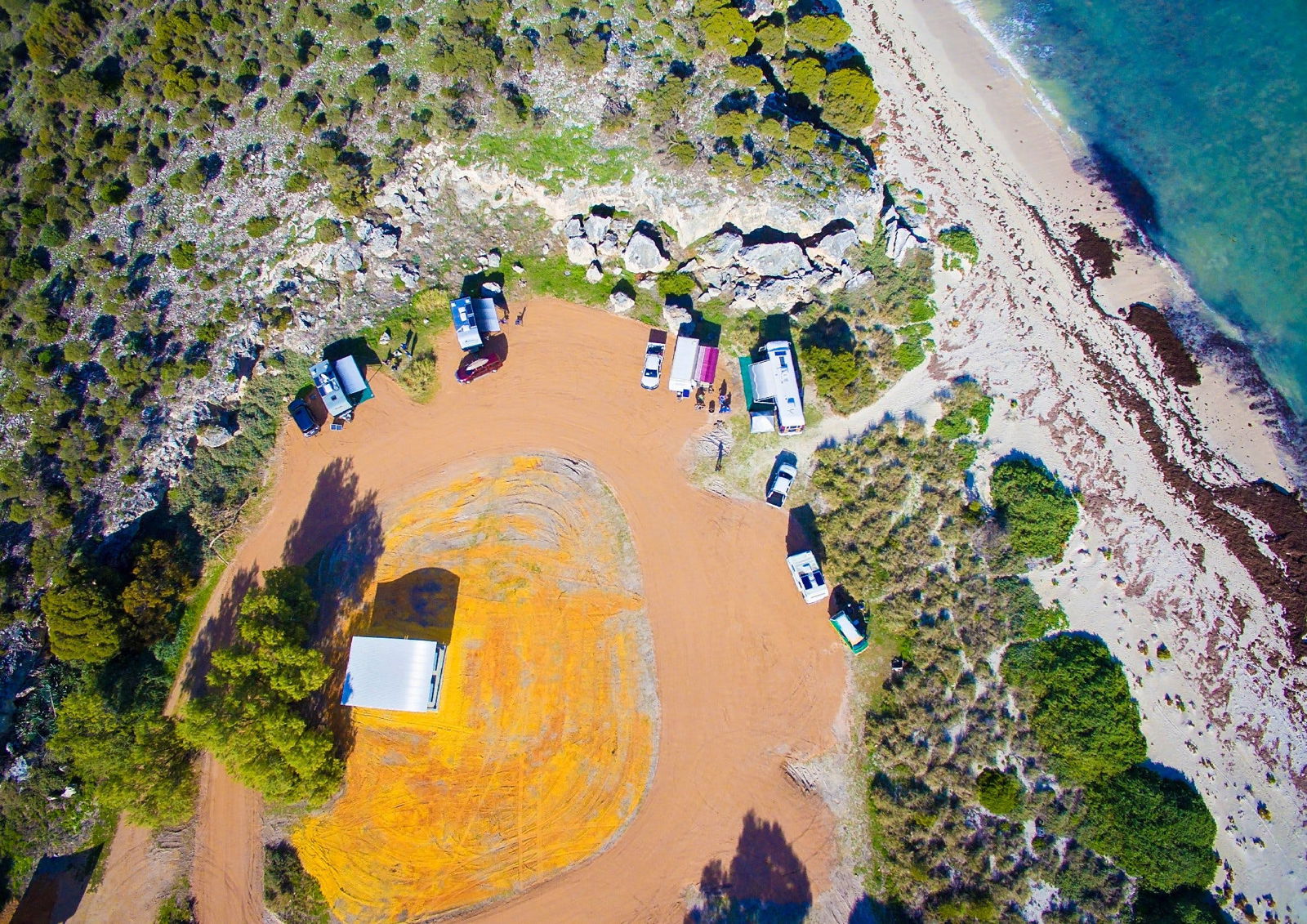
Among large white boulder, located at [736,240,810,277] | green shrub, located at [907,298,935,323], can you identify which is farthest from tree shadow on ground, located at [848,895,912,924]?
large white boulder, located at [736,240,810,277]

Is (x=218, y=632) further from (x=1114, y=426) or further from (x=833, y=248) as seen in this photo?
(x=1114, y=426)

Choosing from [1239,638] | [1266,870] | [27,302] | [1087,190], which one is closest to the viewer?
[1266,870]

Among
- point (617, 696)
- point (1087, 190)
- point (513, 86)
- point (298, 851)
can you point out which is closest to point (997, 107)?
point (1087, 190)

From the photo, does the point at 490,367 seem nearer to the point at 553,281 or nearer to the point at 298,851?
the point at 553,281

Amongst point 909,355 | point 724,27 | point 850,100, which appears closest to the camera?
point 909,355

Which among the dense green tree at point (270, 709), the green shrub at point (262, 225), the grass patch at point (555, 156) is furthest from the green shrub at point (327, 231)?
the dense green tree at point (270, 709)

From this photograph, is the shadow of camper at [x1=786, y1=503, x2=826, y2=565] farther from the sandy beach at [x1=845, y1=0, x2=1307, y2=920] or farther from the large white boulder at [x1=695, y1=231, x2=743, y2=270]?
the large white boulder at [x1=695, y1=231, x2=743, y2=270]

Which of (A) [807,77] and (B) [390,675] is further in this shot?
(A) [807,77]

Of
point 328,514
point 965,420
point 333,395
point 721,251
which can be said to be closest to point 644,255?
point 721,251
